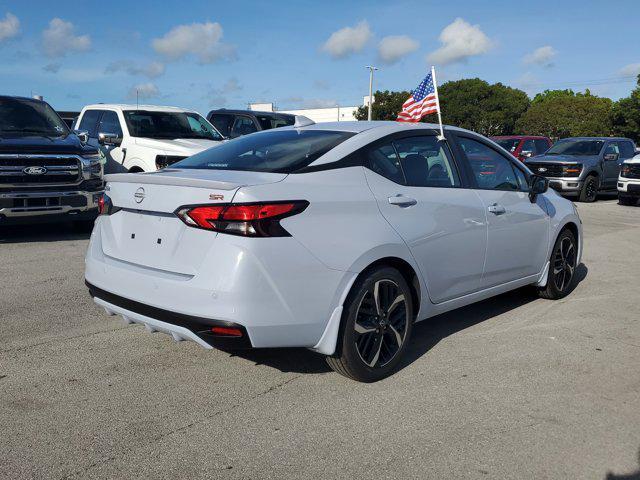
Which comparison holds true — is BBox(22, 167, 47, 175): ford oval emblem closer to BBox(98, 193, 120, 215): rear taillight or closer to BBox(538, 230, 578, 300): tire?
BBox(98, 193, 120, 215): rear taillight

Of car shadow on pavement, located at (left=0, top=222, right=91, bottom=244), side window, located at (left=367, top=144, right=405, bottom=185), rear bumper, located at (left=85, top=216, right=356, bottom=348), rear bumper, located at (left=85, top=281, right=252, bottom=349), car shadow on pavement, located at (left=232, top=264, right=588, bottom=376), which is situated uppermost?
side window, located at (left=367, top=144, right=405, bottom=185)

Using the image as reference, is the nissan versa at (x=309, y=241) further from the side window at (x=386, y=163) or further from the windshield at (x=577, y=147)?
the windshield at (x=577, y=147)

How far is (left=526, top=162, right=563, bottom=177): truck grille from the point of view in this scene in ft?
59.4

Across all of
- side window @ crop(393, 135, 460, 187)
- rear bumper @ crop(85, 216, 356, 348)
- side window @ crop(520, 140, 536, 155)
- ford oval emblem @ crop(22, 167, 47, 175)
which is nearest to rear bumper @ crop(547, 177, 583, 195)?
side window @ crop(520, 140, 536, 155)

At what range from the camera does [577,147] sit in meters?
19.1

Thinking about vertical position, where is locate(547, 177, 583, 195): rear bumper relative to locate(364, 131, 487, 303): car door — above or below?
below

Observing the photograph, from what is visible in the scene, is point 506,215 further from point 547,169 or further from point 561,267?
point 547,169

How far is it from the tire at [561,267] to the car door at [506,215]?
25cm

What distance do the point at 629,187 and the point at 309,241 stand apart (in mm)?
15733

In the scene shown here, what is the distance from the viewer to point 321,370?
4164 millimetres

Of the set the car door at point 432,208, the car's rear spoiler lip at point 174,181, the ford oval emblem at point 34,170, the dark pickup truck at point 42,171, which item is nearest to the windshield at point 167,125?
the dark pickup truck at point 42,171

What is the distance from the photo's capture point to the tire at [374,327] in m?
3.74

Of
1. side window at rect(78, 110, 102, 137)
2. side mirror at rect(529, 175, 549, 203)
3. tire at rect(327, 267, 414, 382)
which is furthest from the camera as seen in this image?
side window at rect(78, 110, 102, 137)

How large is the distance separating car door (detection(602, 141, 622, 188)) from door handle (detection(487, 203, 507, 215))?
1498 cm
